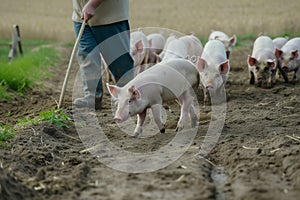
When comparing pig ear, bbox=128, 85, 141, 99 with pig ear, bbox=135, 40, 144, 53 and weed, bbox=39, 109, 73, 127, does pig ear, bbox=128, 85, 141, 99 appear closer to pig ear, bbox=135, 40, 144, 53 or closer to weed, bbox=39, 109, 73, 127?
weed, bbox=39, 109, 73, 127

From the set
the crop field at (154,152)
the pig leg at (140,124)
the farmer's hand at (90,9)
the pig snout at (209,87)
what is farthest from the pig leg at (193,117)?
the farmer's hand at (90,9)

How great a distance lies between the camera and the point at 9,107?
822cm

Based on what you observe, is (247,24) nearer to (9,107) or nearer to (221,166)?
(9,107)

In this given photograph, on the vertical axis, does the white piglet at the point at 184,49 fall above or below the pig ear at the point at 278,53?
above

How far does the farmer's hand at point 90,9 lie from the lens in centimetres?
675

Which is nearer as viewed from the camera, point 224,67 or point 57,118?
point 57,118

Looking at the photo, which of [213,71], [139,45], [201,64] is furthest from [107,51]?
[139,45]

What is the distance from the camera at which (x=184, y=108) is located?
6.32 m

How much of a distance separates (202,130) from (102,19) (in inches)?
79.4

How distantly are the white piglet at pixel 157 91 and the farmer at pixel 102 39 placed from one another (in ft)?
3.21

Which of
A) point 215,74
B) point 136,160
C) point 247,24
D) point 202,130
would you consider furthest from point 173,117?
point 247,24

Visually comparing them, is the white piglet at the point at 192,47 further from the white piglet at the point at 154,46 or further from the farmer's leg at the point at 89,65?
the farmer's leg at the point at 89,65

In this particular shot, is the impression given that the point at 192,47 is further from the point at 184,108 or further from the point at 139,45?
the point at 184,108

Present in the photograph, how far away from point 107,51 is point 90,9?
701 millimetres
